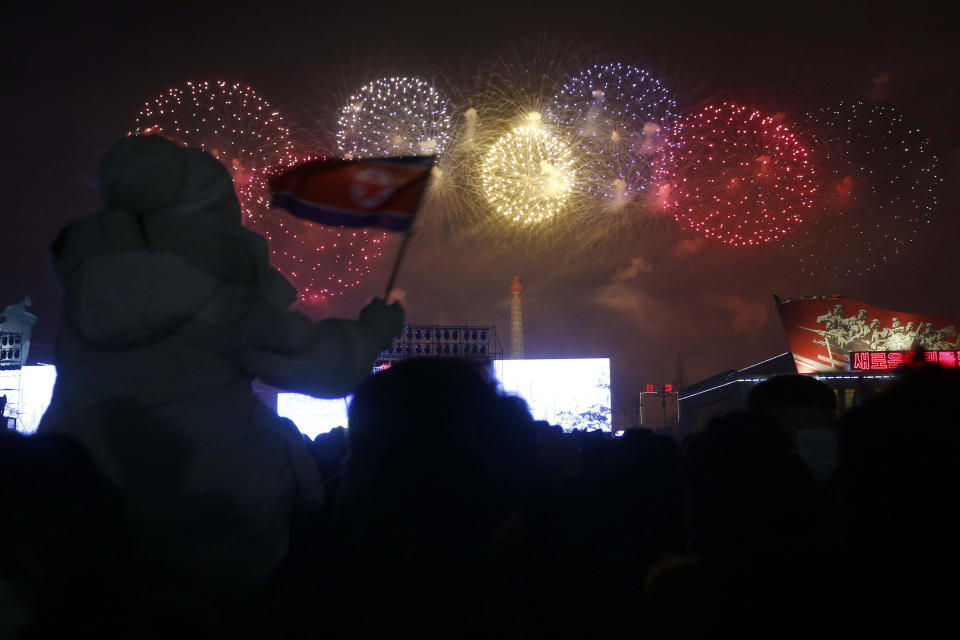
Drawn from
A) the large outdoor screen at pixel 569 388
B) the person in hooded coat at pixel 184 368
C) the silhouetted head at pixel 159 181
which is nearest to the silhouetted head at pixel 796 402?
the person in hooded coat at pixel 184 368

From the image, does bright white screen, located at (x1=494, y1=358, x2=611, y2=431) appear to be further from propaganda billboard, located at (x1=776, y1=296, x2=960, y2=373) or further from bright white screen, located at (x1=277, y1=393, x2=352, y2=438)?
bright white screen, located at (x1=277, y1=393, x2=352, y2=438)

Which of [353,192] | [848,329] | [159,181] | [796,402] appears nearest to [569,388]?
[848,329]

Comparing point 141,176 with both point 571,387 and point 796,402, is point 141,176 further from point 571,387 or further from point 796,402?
point 571,387

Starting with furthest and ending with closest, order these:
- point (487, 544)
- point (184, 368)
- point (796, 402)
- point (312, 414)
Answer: point (312, 414) → point (796, 402) → point (184, 368) → point (487, 544)

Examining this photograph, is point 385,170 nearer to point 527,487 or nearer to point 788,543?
point 527,487

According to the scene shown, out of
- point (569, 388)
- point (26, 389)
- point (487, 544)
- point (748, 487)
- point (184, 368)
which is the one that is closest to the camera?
point (487, 544)

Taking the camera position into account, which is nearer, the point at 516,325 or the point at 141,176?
the point at 141,176
